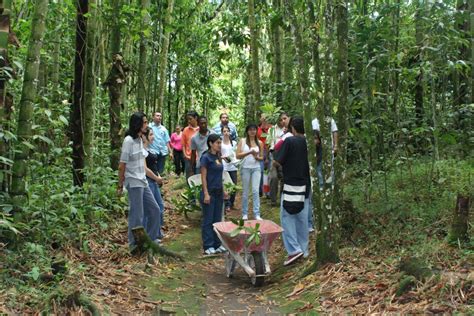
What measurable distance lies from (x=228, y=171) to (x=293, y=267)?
389 cm

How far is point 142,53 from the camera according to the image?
43.0 ft

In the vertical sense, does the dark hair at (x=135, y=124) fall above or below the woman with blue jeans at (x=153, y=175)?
above

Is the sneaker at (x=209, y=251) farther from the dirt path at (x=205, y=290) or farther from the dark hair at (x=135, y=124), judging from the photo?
the dark hair at (x=135, y=124)

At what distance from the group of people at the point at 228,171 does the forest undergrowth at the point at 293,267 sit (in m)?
0.58

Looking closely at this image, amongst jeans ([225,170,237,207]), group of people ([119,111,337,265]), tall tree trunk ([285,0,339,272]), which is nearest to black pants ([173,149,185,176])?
group of people ([119,111,337,265])

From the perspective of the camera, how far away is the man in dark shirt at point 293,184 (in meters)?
7.75

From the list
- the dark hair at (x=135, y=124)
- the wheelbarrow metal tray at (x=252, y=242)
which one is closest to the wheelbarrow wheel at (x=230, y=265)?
the wheelbarrow metal tray at (x=252, y=242)

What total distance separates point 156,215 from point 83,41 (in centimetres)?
301

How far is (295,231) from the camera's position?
25.9ft

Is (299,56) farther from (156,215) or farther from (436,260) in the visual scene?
(156,215)

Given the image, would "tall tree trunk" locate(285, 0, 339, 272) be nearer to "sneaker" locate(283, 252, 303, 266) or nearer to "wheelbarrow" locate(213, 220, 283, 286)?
"wheelbarrow" locate(213, 220, 283, 286)

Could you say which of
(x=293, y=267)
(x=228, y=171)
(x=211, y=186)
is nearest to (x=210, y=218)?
(x=211, y=186)

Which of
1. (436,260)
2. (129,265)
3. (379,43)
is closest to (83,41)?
(129,265)

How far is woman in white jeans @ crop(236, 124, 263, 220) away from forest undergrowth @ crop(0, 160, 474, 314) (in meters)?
1.24
